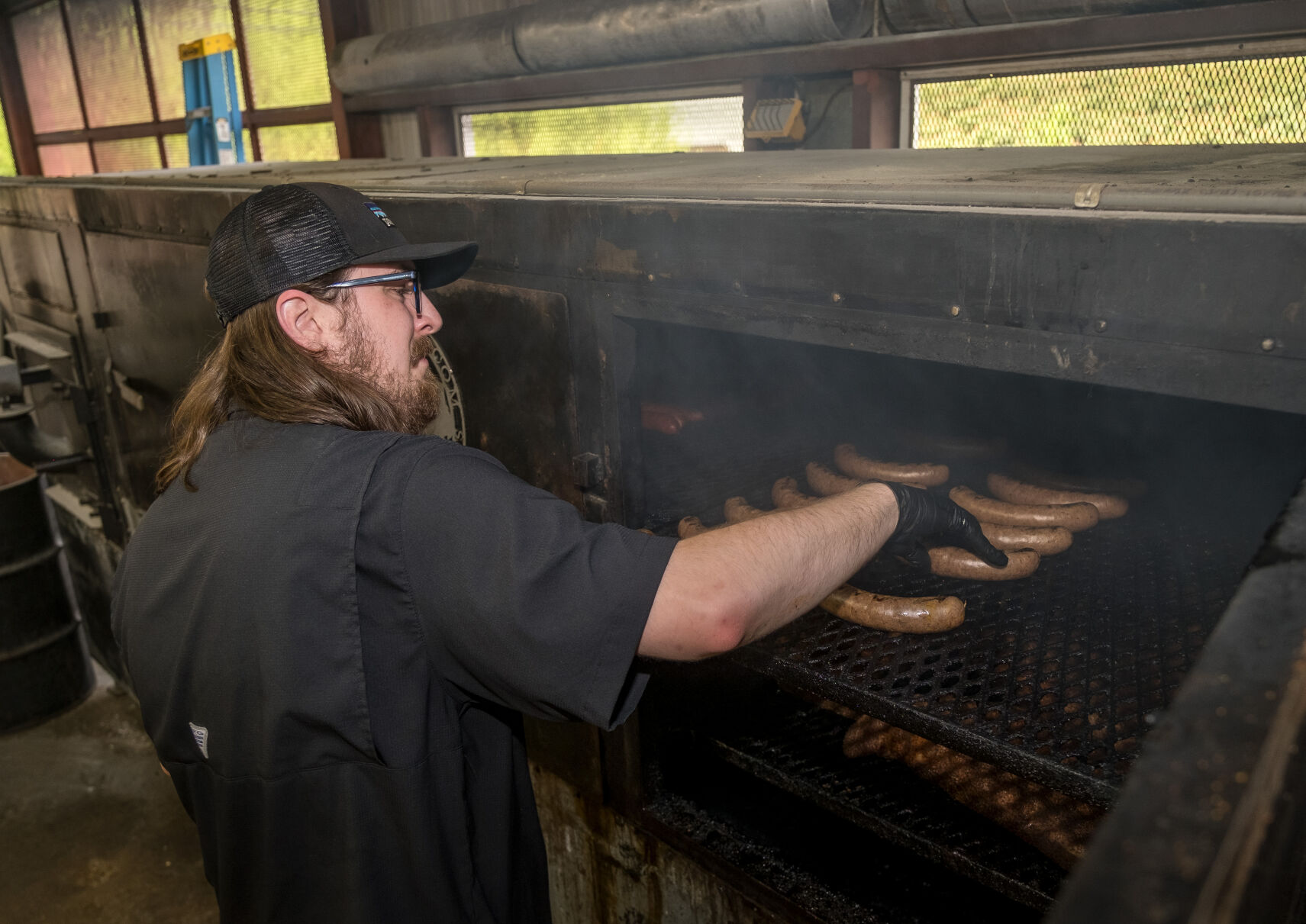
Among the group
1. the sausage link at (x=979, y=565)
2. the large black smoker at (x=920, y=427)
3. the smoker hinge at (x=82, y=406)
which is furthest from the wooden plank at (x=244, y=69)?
the sausage link at (x=979, y=565)

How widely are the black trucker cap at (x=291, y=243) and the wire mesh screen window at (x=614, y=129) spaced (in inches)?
99.2

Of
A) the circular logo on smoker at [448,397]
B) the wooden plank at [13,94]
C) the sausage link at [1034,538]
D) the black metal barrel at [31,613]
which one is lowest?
A: the black metal barrel at [31,613]

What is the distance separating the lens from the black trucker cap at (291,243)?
178cm

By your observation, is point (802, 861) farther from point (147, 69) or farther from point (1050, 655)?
point (147, 69)

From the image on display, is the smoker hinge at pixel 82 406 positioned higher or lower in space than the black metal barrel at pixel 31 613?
higher

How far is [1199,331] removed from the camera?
3.90 ft

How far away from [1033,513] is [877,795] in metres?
0.83

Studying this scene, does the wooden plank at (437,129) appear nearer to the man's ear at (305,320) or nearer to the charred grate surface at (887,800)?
the man's ear at (305,320)

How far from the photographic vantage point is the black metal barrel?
482cm

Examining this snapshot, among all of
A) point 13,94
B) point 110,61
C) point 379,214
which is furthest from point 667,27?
point 13,94

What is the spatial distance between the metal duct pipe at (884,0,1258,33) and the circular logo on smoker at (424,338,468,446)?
1.90 meters

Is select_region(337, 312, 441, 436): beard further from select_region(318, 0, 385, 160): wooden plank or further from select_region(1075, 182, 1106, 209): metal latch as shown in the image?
select_region(318, 0, 385, 160): wooden plank

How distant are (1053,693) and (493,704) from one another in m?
1.10

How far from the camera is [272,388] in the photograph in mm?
1716
